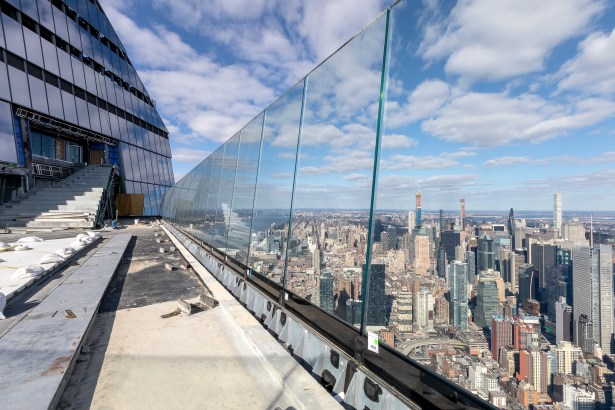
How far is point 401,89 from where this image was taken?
2.31 metres

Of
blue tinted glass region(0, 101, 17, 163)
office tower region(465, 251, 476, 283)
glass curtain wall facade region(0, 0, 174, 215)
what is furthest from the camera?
glass curtain wall facade region(0, 0, 174, 215)

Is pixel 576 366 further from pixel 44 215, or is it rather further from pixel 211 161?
pixel 44 215

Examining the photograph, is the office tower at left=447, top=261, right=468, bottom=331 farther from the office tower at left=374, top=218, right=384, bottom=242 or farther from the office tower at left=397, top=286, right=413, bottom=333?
the office tower at left=374, top=218, right=384, bottom=242

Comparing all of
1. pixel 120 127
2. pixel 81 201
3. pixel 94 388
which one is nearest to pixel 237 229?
pixel 94 388

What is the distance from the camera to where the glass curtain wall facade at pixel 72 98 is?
21.2 m

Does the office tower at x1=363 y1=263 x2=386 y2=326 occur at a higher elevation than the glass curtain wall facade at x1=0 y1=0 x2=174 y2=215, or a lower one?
lower

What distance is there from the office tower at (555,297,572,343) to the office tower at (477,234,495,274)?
0.36 metres

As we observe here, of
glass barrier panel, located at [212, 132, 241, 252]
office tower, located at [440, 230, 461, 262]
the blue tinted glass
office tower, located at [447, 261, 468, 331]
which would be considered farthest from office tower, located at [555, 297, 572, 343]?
the blue tinted glass

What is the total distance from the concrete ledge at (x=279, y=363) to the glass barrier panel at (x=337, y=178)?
Result: 24.5 inches

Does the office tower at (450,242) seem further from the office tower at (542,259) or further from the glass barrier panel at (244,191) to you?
the glass barrier panel at (244,191)

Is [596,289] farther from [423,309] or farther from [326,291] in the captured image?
[326,291]

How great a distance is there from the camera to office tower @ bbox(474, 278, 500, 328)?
68.0 inches

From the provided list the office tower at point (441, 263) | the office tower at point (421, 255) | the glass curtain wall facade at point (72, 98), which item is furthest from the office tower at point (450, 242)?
the glass curtain wall facade at point (72, 98)

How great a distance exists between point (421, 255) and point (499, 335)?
0.73 m
